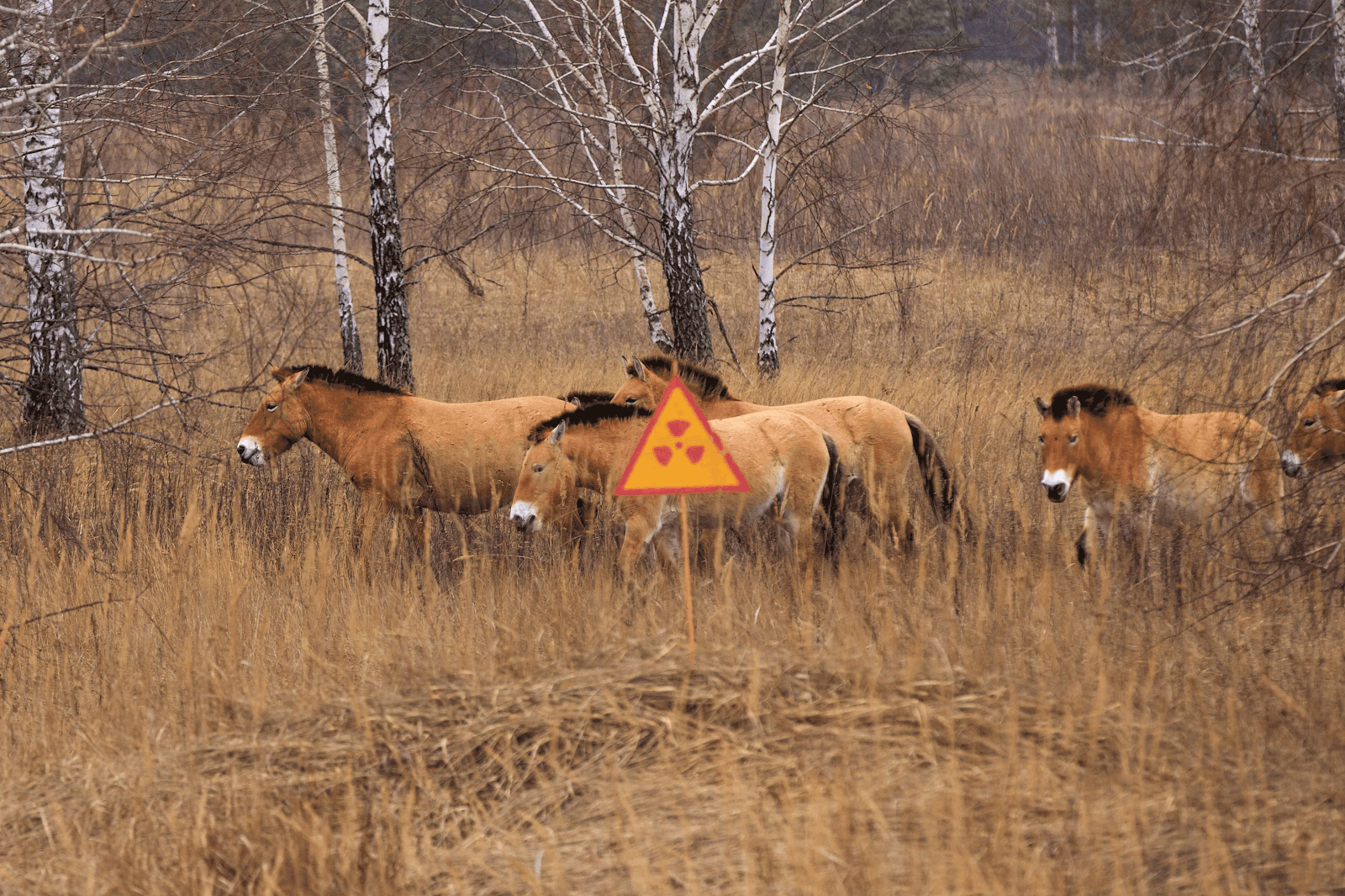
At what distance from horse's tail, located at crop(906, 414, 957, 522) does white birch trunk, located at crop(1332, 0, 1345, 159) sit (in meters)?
2.88

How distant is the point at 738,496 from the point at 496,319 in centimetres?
1428

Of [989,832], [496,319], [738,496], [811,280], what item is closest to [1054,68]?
[811,280]

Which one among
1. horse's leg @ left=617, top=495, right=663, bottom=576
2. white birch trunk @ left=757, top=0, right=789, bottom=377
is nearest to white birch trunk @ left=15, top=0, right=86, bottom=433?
horse's leg @ left=617, top=495, right=663, bottom=576

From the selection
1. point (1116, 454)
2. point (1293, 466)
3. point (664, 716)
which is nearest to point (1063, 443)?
point (1116, 454)

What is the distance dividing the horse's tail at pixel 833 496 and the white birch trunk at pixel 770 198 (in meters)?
5.77

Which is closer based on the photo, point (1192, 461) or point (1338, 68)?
point (1338, 68)

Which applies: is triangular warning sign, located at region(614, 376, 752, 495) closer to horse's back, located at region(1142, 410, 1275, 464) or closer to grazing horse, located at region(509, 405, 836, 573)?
grazing horse, located at region(509, 405, 836, 573)

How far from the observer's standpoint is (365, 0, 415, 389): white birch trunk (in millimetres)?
11047

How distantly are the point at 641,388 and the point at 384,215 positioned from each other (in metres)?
5.11

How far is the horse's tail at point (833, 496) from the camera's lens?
6.30 metres

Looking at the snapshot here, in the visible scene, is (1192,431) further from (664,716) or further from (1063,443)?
(664,716)

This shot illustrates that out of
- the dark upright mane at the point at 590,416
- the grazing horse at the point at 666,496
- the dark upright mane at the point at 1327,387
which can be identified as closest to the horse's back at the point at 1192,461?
the dark upright mane at the point at 1327,387

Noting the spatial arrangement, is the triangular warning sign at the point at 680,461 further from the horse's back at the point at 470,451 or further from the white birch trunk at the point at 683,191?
the white birch trunk at the point at 683,191

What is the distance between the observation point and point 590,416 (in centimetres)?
628
